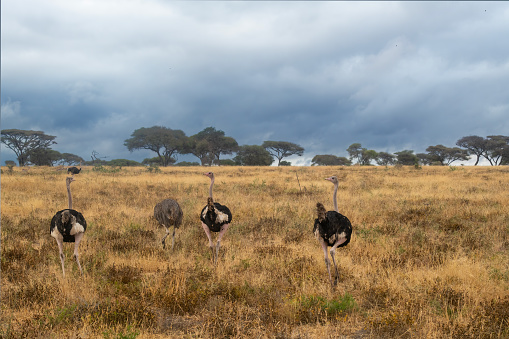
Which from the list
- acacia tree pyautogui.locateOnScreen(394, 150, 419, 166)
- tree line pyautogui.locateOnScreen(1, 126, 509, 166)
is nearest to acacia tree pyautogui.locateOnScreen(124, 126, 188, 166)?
A: tree line pyautogui.locateOnScreen(1, 126, 509, 166)

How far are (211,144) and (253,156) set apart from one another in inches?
281

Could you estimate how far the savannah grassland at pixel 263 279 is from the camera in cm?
460

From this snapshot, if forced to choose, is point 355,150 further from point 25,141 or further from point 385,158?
point 25,141

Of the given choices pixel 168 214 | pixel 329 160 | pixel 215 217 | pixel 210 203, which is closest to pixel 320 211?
pixel 210 203

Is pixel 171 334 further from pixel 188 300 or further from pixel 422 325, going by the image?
pixel 422 325

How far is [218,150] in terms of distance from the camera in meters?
59.4

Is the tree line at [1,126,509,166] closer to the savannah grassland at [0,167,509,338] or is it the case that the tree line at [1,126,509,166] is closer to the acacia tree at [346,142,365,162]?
the acacia tree at [346,142,365,162]

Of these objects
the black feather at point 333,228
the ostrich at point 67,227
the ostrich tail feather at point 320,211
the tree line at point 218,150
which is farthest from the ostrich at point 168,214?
the tree line at point 218,150

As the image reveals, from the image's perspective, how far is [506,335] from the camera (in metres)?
4.29

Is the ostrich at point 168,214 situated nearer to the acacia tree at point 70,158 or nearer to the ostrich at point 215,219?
the ostrich at point 215,219

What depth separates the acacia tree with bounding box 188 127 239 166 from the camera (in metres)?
56.9

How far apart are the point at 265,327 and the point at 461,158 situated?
68.0m

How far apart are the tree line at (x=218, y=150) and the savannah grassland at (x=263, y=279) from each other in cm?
4501

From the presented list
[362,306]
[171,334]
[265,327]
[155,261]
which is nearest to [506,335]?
[362,306]
